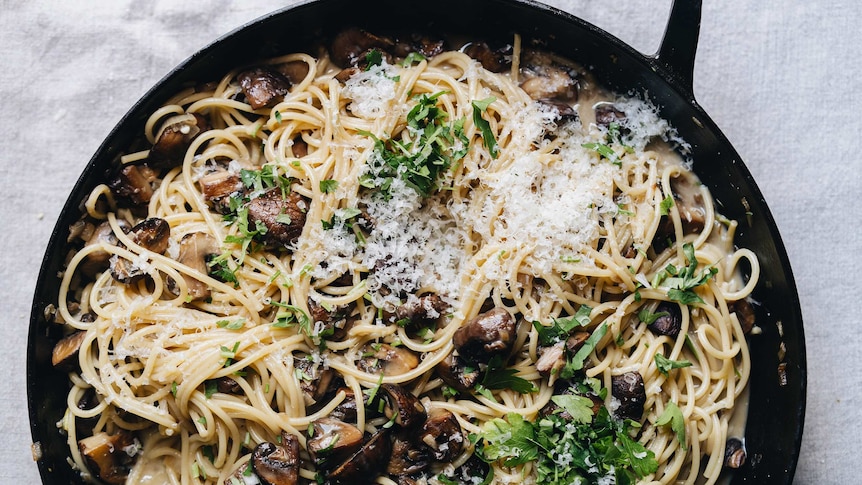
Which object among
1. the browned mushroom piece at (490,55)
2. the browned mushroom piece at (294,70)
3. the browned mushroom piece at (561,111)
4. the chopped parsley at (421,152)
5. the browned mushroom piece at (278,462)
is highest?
the browned mushroom piece at (490,55)

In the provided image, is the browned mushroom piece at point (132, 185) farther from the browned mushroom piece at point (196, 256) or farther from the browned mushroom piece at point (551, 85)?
the browned mushroom piece at point (551, 85)

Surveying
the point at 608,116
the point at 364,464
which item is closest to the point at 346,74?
the point at 608,116

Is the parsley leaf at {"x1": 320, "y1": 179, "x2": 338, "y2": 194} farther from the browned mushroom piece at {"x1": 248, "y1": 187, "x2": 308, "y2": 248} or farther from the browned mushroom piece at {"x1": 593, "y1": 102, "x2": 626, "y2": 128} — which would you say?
the browned mushroom piece at {"x1": 593, "y1": 102, "x2": 626, "y2": 128}

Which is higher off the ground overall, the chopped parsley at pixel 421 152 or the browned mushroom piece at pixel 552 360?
the chopped parsley at pixel 421 152

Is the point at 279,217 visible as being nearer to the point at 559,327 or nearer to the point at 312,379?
the point at 312,379

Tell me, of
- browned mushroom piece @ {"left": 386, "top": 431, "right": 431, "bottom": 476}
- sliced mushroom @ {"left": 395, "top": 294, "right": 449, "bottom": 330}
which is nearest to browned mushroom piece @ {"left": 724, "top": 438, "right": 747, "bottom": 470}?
browned mushroom piece @ {"left": 386, "top": 431, "right": 431, "bottom": 476}

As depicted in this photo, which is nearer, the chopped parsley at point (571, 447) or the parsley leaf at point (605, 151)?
the chopped parsley at point (571, 447)

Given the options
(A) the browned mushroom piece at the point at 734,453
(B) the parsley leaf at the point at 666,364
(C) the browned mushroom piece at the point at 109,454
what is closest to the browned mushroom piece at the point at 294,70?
(C) the browned mushroom piece at the point at 109,454
